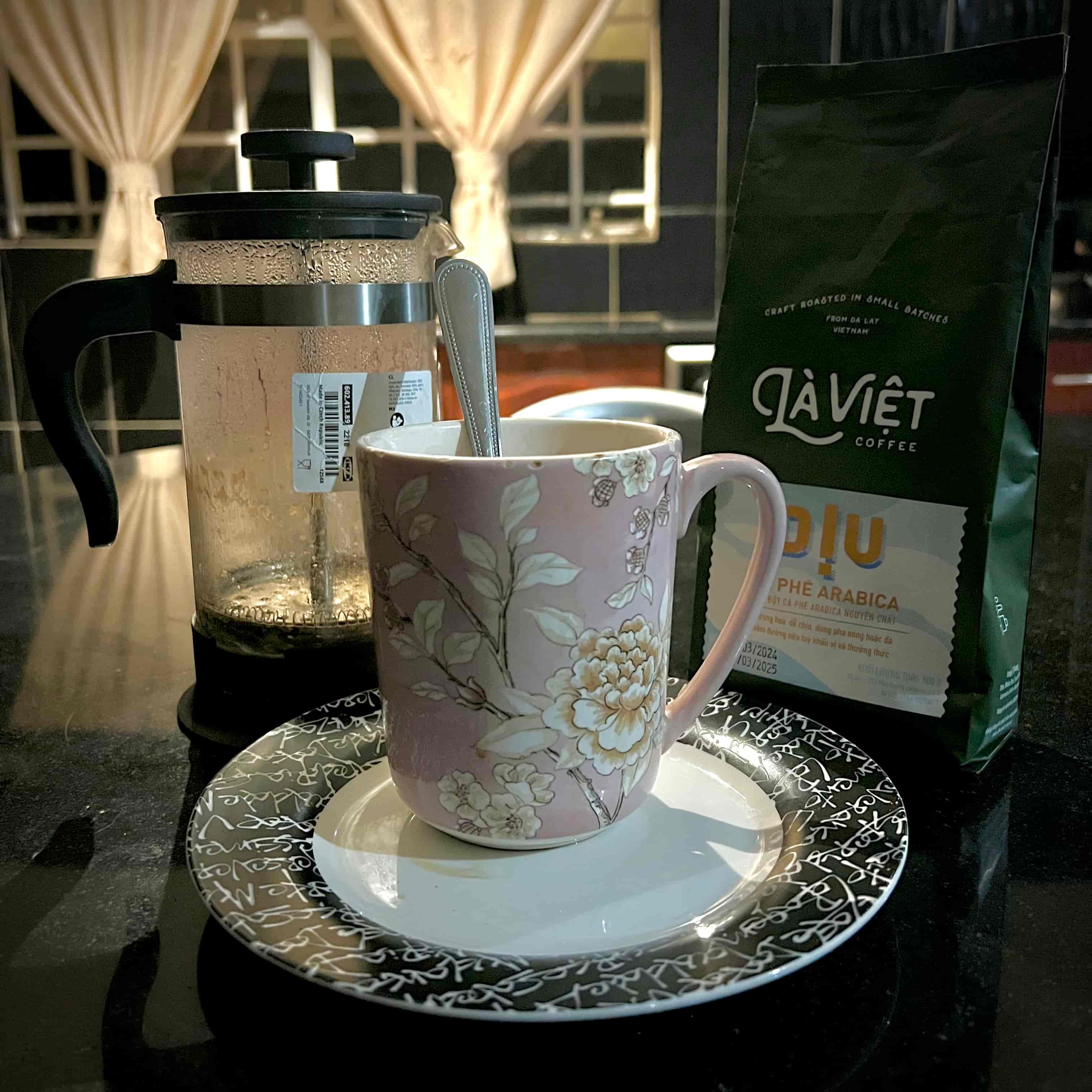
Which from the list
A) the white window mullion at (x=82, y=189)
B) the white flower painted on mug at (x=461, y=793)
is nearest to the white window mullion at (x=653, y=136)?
the white window mullion at (x=82, y=189)

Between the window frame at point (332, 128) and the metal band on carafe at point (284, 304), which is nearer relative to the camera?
the metal band on carafe at point (284, 304)

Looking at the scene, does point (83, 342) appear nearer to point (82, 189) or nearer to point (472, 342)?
point (472, 342)

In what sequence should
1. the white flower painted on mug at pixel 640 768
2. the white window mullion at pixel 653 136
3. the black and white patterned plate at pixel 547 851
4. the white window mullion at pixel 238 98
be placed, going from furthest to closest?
the white window mullion at pixel 238 98, the white window mullion at pixel 653 136, the white flower painted on mug at pixel 640 768, the black and white patterned plate at pixel 547 851

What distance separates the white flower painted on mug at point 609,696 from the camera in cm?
40

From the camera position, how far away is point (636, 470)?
394mm

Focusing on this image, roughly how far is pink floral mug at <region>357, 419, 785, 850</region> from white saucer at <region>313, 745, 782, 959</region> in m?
0.01

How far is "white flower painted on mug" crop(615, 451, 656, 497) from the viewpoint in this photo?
389mm

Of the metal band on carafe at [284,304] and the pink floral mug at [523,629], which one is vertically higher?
the metal band on carafe at [284,304]

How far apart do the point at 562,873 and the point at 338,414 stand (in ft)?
0.86

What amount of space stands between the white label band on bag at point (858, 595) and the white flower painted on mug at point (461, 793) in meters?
0.24

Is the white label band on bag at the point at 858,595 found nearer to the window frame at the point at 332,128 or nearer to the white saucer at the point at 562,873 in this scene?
the white saucer at the point at 562,873

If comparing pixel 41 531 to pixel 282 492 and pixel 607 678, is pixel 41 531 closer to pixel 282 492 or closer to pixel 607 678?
pixel 282 492

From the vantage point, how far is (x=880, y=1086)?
0.98 feet

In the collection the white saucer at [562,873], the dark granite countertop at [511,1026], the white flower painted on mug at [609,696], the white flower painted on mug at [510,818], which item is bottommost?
the dark granite countertop at [511,1026]
